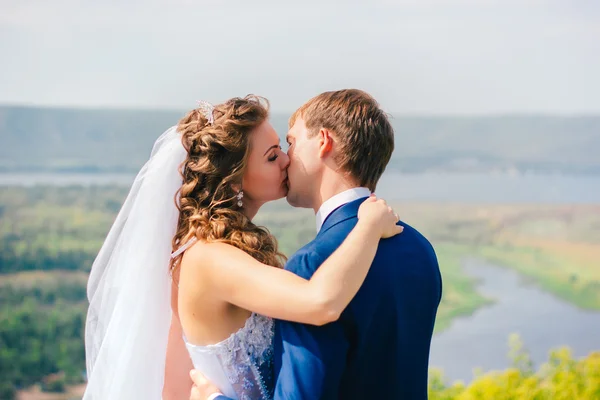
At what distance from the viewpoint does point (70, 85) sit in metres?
8.47

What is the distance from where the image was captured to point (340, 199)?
249cm

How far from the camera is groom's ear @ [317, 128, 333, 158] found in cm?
252

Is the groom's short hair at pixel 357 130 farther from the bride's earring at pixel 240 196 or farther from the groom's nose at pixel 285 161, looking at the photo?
the bride's earring at pixel 240 196

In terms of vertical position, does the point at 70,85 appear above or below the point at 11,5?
below

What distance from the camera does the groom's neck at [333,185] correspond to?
252 cm

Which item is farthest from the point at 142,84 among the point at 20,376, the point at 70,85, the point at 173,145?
the point at 173,145

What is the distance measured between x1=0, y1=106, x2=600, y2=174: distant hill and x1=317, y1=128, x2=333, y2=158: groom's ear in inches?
237

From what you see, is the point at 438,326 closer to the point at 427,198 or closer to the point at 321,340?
the point at 427,198

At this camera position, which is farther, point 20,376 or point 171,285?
point 20,376

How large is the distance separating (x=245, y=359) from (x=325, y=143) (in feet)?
2.69

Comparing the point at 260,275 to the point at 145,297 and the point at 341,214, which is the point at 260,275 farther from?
the point at 145,297

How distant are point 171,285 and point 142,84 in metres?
5.69

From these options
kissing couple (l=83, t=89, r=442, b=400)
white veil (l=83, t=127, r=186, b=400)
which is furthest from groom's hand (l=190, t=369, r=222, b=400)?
white veil (l=83, t=127, r=186, b=400)

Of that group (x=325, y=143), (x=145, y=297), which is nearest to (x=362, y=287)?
(x=325, y=143)
